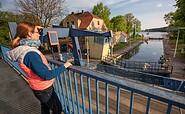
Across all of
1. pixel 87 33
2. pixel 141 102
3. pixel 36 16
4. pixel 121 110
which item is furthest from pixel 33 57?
pixel 36 16

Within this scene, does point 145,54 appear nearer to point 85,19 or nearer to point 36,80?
point 85,19

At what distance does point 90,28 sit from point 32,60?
77.1ft

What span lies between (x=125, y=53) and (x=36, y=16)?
1803cm

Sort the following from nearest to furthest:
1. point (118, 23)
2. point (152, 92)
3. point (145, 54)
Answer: point (152, 92), point (145, 54), point (118, 23)

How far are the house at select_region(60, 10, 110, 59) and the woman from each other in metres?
12.5

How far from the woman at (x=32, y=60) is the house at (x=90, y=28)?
12.5 metres

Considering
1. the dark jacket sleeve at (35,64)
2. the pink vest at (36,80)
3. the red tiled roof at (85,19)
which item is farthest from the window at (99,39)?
the dark jacket sleeve at (35,64)

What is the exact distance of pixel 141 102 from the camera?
14.0 feet

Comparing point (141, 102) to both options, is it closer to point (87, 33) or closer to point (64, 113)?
point (64, 113)

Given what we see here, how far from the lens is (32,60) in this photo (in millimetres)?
1177

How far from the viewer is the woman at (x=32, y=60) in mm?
1193

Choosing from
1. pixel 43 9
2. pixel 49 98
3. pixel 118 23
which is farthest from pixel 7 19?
pixel 118 23

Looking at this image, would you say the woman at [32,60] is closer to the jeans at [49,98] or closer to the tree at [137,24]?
the jeans at [49,98]

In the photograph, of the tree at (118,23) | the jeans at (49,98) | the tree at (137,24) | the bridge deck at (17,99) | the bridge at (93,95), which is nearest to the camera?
the bridge at (93,95)
